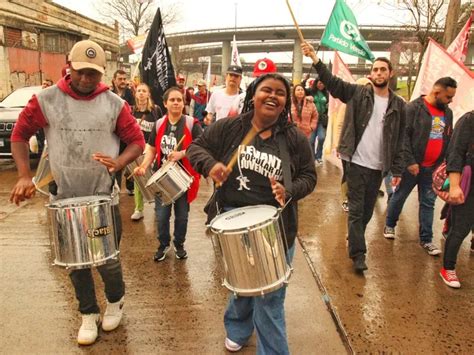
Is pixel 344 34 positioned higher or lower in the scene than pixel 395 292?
higher

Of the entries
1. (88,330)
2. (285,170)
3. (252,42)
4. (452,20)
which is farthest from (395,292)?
(252,42)

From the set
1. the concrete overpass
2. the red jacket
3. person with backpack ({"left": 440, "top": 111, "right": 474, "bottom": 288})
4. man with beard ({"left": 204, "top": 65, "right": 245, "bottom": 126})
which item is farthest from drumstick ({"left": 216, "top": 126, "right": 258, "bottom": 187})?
the concrete overpass

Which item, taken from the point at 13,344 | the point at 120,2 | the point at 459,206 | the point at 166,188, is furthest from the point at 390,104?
the point at 120,2

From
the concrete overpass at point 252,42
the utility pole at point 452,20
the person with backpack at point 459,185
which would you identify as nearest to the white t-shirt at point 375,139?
the person with backpack at point 459,185

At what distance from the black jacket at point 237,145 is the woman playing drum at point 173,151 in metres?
1.52

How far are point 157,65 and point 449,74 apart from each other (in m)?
4.19

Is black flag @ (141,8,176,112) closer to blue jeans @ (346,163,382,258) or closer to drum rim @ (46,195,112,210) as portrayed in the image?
blue jeans @ (346,163,382,258)

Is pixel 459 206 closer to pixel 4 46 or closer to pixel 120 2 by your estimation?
pixel 4 46

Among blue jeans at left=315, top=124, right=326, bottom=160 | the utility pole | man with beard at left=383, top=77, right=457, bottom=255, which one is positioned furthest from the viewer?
blue jeans at left=315, top=124, right=326, bottom=160

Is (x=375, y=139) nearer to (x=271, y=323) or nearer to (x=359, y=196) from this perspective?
(x=359, y=196)

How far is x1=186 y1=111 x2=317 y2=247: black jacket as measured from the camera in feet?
8.24

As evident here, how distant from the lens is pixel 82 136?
274 centimetres

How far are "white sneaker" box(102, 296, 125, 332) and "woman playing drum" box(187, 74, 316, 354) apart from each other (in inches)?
45.2

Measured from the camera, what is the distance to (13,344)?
9.46ft
